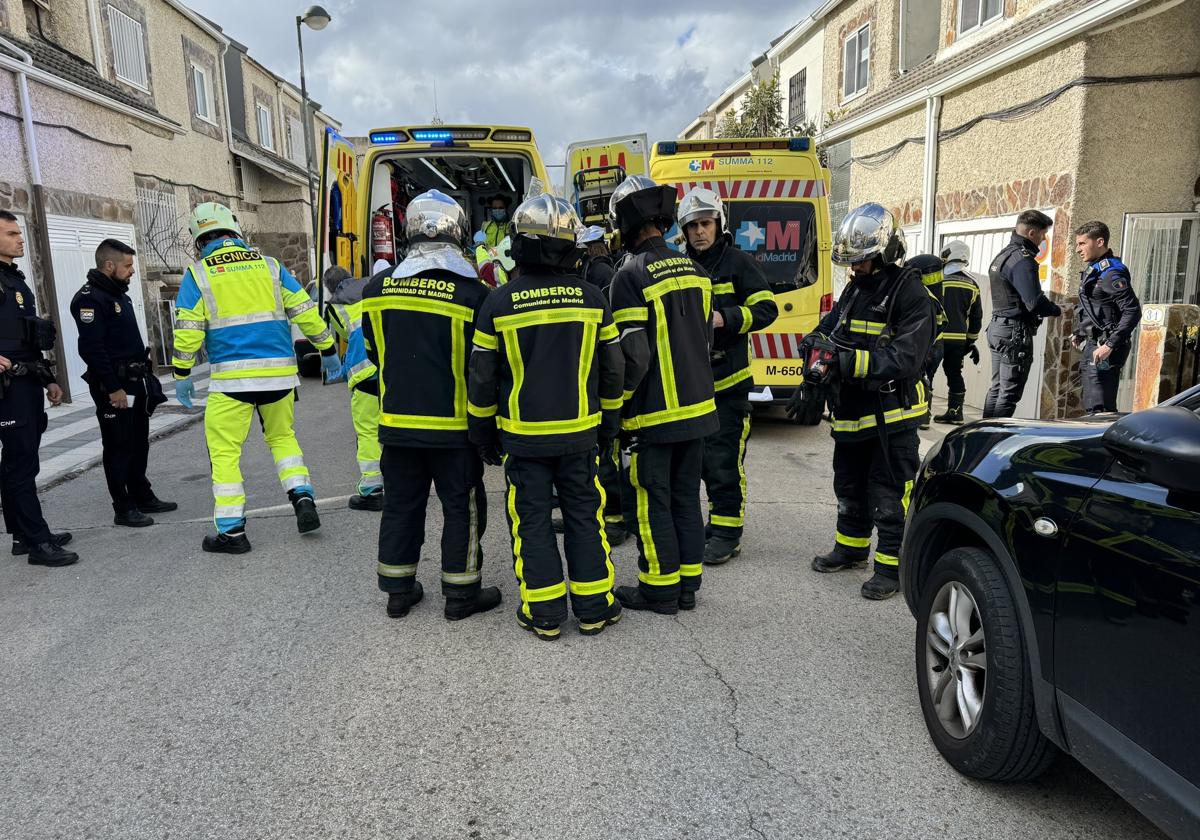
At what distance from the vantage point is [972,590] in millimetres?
2527

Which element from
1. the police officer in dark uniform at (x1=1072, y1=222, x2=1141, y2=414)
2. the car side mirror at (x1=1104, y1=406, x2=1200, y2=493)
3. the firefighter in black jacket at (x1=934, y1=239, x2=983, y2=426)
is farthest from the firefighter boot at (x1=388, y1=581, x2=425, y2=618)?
the firefighter in black jacket at (x1=934, y1=239, x2=983, y2=426)

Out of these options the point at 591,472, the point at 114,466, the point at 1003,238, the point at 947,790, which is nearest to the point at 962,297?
the point at 1003,238

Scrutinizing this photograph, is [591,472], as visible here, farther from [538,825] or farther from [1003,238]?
[1003,238]

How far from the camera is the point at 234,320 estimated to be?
15.8 feet

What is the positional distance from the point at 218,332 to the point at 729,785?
12.9 ft

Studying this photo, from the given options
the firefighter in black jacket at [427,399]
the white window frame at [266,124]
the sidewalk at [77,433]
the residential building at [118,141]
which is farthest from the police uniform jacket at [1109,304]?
the white window frame at [266,124]

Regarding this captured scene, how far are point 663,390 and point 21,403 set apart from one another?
12.5 ft

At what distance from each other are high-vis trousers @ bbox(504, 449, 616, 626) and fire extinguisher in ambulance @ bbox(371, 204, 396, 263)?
5.45m

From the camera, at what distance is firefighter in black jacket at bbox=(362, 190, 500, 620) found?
145 inches

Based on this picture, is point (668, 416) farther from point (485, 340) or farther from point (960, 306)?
point (960, 306)

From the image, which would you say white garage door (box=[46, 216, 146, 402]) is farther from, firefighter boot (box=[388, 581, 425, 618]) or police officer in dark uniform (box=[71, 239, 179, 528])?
firefighter boot (box=[388, 581, 425, 618])

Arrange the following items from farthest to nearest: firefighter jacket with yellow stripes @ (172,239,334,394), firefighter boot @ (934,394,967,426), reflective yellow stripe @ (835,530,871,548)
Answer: firefighter boot @ (934,394,967,426)
firefighter jacket with yellow stripes @ (172,239,334,394)
reflective yellow stripe @ (835,530,871,548)

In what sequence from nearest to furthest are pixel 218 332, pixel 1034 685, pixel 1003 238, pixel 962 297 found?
pixel 1034 685, pixel 218 332, pixel 962 297, pixel 1003 238

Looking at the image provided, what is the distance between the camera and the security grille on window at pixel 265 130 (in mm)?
21938
